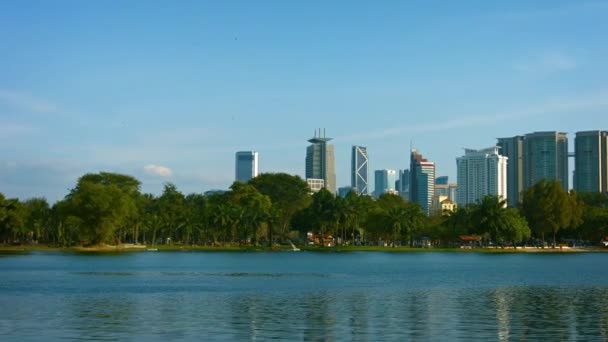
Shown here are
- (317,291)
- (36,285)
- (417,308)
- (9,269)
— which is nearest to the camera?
(417,308)

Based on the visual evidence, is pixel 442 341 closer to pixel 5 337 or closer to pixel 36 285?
pixel 5 337

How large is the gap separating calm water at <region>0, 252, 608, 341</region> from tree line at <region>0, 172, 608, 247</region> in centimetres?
6418

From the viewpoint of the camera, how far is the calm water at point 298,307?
107 feet

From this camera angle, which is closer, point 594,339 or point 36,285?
point 594,339

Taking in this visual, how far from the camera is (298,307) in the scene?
42.6m

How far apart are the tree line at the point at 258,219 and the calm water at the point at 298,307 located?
64181 mm

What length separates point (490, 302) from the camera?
151 ft

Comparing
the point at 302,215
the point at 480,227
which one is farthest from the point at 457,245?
the point at 302,215

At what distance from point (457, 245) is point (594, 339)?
14526 cm

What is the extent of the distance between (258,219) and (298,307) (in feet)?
354

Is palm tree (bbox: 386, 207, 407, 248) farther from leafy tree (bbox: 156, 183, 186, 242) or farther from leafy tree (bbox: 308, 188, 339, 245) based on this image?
leafy tree (bbox: 156, 183, 186, 242)

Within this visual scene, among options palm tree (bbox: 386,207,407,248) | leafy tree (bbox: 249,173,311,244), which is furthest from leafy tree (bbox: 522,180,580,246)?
leafy tree (bbox: 249,173,311,244)

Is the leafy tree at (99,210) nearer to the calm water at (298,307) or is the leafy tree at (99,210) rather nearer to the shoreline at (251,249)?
the shoreline at (251,249)

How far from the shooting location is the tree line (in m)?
133
